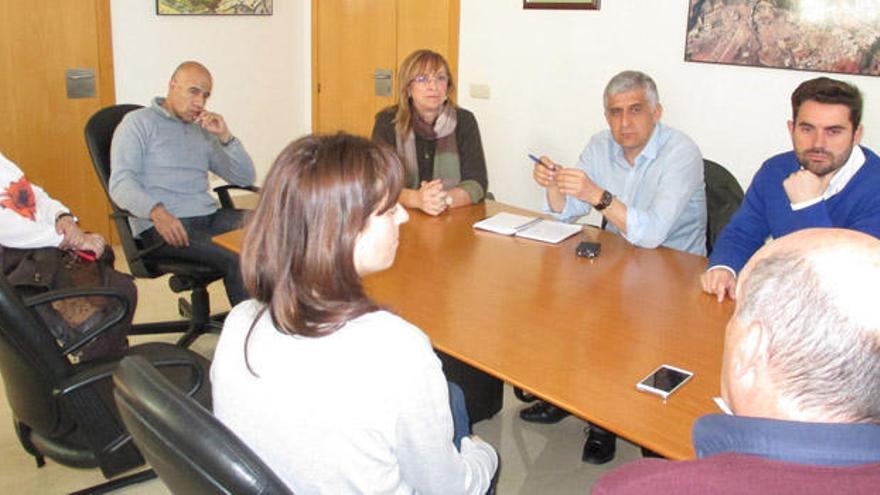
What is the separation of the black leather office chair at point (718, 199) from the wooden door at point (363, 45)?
2287mm

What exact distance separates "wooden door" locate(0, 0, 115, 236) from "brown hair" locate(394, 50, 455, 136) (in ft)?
7.11

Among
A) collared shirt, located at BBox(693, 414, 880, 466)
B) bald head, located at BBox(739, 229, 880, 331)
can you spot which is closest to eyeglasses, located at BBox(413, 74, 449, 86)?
bald head, located at BBox(739, 229, 880, 331)

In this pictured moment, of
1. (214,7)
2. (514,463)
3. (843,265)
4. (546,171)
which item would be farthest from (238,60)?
(843,265)

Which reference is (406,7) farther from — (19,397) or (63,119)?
(19,397)

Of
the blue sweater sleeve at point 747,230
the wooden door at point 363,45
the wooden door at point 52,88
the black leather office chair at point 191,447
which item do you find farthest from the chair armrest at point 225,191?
the black leather office chair at point 191,447

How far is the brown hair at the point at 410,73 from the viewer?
10.7 ft

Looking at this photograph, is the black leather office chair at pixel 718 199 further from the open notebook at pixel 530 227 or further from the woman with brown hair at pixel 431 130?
the woman with brown hair at pixel 431 130

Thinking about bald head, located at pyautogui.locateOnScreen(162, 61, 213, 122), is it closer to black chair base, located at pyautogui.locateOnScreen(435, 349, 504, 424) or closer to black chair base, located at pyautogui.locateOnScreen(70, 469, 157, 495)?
black chair base, located at pyautogui.locateOnScreen(70, 469, 157, 495)

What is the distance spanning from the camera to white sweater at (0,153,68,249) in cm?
254

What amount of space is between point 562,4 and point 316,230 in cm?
334

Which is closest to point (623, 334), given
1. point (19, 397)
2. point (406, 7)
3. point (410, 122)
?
point (19, 397)

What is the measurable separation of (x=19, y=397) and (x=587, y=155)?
2020 millimetres

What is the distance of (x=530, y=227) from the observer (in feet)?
9.16

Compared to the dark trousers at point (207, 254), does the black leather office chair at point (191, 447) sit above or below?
above
